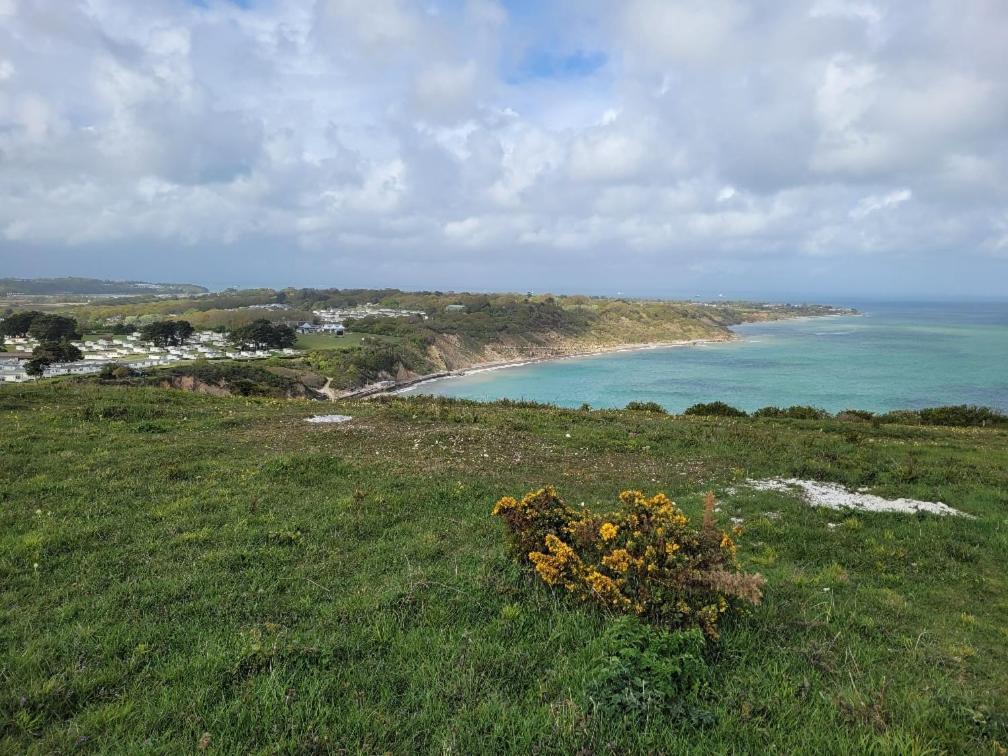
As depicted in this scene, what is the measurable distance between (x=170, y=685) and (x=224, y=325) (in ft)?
491

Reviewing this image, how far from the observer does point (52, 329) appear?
96188 mm

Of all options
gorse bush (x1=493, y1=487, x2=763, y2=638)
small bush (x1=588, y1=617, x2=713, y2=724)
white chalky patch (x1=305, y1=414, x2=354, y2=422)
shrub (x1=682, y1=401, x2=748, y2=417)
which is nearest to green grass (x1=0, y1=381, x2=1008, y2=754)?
small bush (x1=588, y1=617, x2=713, y2=724)

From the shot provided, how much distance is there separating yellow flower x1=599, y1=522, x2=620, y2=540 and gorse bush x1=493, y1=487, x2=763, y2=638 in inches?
0.4

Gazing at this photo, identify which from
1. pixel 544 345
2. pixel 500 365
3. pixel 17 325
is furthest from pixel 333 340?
pixel 544 345

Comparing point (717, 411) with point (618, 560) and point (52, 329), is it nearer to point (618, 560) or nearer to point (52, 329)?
point (618, 560)

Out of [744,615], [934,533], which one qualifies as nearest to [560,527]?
[744,615]

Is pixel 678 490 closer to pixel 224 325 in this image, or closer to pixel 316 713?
pixel 316 713

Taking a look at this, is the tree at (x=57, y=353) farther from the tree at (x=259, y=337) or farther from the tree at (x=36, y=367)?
the tree at (x=259, y=337)

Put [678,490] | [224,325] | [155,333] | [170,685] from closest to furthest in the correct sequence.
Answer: [170,685] < [678,490] < [155,333] < [224,325]

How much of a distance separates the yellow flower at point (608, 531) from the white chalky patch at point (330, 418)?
14.7m

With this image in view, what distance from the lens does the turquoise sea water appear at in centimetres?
7681

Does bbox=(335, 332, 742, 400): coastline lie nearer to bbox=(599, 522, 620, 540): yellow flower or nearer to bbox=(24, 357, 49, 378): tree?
bbox=(24, 357, 49, 378): tree

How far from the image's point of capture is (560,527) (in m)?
6.61

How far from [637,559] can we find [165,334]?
4452 inches
